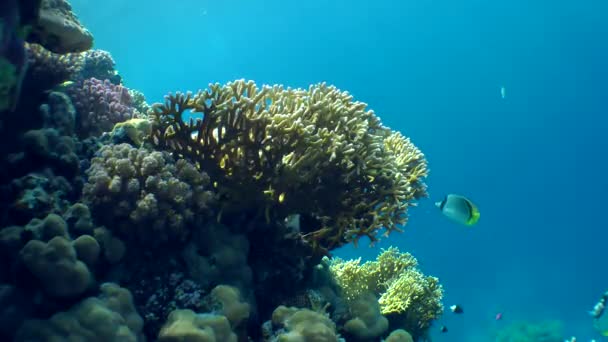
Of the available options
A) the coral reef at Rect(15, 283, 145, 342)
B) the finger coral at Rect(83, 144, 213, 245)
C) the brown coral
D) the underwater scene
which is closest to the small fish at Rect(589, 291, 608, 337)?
the underwater scene

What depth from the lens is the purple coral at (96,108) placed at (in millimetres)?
6414

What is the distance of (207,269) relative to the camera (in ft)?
14.6

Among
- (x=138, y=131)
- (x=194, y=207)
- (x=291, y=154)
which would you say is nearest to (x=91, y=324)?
(x=194, y=207)

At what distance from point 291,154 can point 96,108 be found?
3506 millimetres

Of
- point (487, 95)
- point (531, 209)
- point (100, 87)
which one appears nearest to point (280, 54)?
point (487, 95)

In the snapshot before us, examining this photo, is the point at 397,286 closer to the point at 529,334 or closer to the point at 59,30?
the point at 59,30

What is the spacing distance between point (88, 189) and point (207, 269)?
4.43 feet

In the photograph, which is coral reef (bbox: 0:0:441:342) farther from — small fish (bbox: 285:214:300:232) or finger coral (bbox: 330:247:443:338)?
finger coral (bbox: 330:247:443:338)

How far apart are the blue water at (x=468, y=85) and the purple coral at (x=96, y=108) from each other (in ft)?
183

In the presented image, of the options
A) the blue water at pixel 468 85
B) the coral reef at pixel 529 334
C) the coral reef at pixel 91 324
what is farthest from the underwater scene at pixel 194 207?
the blue water at pixel 468 85

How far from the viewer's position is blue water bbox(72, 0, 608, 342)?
71.6 meters

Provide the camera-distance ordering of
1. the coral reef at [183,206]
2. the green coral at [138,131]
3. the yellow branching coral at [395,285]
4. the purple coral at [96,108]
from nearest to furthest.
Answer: the coral reef at [183,206] → the green coral at [138,131] → the purple coral at [96,108] → the yellow branching coral at [395,285]

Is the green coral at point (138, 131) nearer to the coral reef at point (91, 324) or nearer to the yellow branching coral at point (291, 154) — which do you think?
the yellow branching coral at point (291, 154)

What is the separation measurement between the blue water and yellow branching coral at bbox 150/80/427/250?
5644cm
